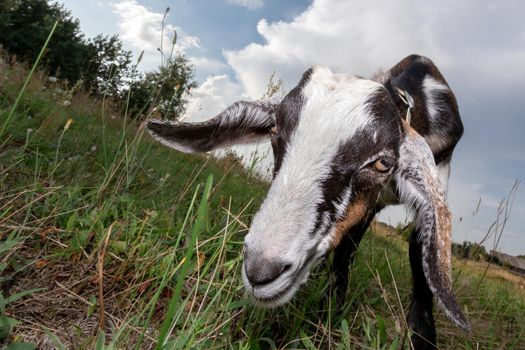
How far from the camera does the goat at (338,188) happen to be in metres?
1.84

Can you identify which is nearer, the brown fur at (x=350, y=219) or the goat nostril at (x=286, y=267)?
the goat nostril at (x=286, y=267)

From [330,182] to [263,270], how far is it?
0.64m

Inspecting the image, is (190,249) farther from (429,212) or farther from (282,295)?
(429,212)

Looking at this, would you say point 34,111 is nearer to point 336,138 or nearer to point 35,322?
point 35,322

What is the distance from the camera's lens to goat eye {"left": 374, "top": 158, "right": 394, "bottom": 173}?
2.29m

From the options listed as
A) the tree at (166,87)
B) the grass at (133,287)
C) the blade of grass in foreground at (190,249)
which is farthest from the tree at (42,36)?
the blade of grass in foreground at (190,249)

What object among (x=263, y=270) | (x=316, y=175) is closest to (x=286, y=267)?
(x=263, y=270)

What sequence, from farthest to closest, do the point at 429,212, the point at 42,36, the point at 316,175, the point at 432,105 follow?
the point at 42,36 → the point at 432,105 → the point at 429,212 → the point at 316,175

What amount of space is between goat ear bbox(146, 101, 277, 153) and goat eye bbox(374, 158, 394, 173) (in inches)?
37.8

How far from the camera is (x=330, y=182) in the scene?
2.15 metres

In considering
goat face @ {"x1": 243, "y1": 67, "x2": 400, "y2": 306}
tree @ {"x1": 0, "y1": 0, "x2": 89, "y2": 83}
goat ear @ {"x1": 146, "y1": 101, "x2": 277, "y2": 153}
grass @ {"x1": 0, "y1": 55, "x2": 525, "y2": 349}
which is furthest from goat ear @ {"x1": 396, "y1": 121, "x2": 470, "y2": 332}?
tree @ {"x1": 0, "y1": 0, "x2": 89, "y2": 83}

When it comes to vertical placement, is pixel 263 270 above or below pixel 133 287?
above

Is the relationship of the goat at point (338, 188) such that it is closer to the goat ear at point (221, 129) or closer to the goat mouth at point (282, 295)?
the goat mouth at point (282, 295)

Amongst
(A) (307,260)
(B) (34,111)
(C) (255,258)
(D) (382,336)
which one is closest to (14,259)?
(C) (255,258)
